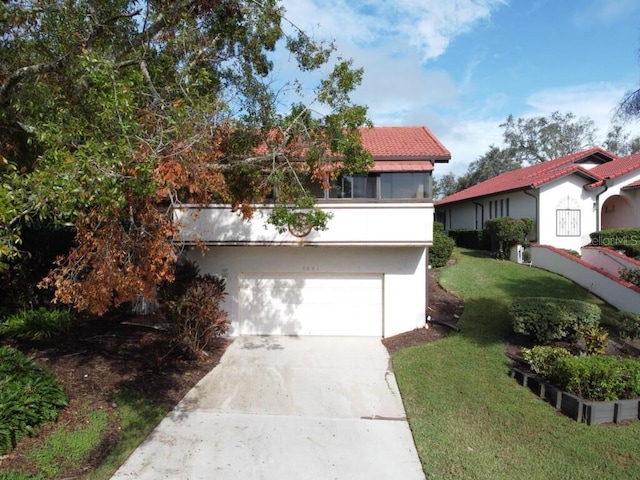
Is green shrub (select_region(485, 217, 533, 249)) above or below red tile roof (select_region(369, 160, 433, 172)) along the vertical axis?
below

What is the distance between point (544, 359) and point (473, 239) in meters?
17.0

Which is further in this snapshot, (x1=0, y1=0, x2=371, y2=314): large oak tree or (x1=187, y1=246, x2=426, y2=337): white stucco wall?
(x1=187, y1=246, x2=426, y2=337): white stucco wall

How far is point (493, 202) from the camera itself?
24.3 meters

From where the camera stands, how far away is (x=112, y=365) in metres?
8.11

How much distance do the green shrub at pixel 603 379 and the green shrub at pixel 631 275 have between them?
613 cm

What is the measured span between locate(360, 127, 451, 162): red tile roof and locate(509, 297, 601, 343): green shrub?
13.7ft

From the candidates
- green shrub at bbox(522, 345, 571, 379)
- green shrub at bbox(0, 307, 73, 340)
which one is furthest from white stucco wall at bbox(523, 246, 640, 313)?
green shrub at bbox(0, 307, 73, 340)

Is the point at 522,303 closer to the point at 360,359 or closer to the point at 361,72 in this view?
the point at 360,359

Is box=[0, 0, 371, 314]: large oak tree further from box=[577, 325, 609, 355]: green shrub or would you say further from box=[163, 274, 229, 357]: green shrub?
box=[577, 325, 609, 355]: green shrub

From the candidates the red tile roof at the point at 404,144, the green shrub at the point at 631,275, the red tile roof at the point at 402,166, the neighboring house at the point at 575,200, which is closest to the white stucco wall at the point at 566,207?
the neighboring house at the point at 575,200

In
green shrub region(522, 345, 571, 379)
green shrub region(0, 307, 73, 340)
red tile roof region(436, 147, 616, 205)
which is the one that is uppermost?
red tile roof region(436, 147, 616, 205)

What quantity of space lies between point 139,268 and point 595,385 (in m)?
7.06

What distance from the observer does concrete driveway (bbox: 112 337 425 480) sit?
5.18 m

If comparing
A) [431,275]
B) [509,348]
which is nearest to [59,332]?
[509,348]
